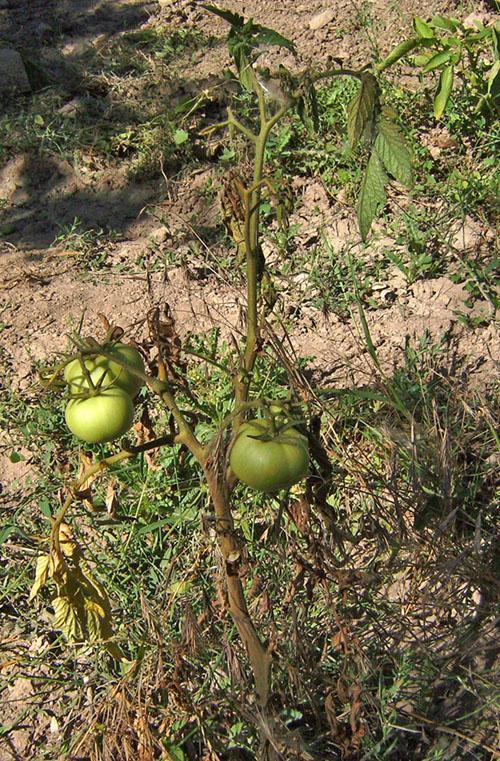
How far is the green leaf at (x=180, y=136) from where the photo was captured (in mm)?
4141

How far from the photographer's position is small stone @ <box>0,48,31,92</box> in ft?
15.7

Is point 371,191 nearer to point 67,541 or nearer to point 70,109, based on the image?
point 67,541

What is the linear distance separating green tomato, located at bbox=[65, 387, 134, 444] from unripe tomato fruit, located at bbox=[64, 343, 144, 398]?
3 centimetres

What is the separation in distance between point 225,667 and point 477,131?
269 centimetres

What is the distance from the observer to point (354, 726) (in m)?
1.69

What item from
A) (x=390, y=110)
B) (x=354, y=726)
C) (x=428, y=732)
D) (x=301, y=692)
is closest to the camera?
(x=390, y=110)

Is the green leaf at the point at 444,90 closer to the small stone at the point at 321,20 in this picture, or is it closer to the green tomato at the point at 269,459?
the small stone at the point at 321,20

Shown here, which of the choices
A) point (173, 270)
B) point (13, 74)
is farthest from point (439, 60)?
point (13, 74)

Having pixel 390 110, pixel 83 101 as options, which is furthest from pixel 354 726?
pixel 83 101

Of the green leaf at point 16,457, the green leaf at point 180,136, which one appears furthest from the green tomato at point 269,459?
the green leaf at point 180,136

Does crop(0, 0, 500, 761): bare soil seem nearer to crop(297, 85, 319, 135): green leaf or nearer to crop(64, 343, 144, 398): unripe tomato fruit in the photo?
crop(64, 343, 144, 398): unripe tomato fruit

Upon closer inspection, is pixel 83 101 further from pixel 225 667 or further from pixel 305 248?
pixel 225 667

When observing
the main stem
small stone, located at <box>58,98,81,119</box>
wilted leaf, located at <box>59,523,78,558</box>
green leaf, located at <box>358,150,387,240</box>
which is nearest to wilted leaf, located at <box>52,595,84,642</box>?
wilted leaf, located at <box>59,523,78,558</box>

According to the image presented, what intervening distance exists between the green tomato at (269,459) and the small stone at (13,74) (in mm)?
3914
